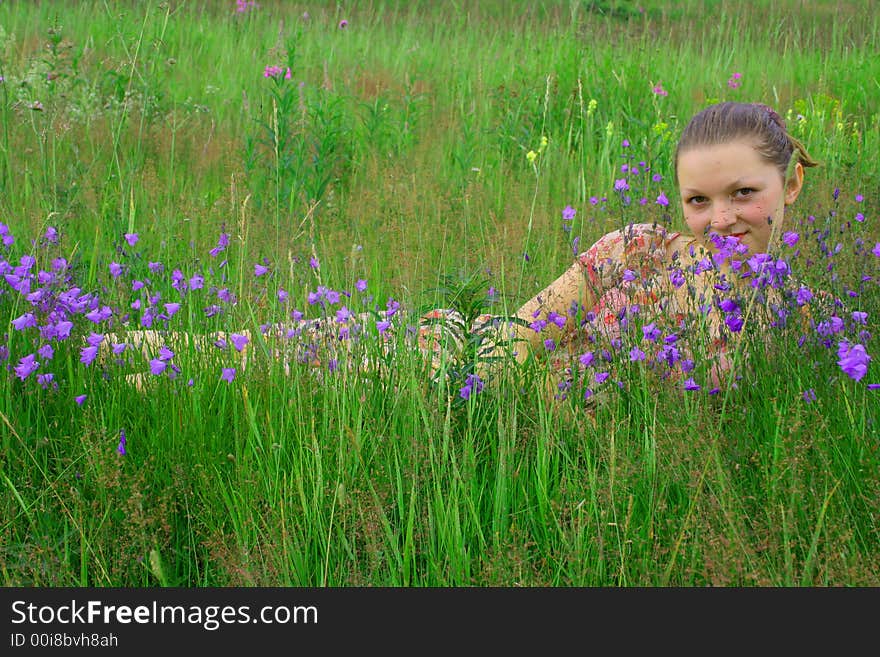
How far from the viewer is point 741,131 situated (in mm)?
2867

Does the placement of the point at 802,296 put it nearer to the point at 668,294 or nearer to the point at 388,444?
the point at 668,294

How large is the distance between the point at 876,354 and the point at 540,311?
0.95 m

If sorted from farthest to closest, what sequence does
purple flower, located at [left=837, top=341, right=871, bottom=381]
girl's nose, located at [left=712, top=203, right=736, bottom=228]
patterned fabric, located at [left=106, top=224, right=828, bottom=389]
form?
1. girl's nose, located at [left=712, top=203, right=736, bottom=228]
2. patterned fabric, located at [left=106, top=224, right=828, bottom=389]
3. purple flower, located at [left=837, top=341, right=871, bottom=381]

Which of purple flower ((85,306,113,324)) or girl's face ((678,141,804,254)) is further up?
girl's face ((678,141,804,254))

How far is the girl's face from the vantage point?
111 inches

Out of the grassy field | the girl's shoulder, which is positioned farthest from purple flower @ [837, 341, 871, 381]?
the girl's shoulder

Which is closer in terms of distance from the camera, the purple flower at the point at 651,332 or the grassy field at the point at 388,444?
the grassy field at the point at 388,444

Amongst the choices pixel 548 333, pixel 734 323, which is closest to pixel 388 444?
pixel 548 333

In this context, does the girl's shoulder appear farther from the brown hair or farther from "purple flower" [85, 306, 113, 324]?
"purple flower" [85, 306, 113, 324]

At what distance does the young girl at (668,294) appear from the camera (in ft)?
7.77

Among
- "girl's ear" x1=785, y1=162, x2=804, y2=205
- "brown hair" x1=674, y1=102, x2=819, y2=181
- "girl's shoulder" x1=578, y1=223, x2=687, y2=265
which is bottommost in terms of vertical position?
"girl's shoulder" x1=578, y1=223, x2=687, y2=265

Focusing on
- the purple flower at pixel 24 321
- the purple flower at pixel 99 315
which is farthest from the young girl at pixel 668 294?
the purple flower at pixel 24 321

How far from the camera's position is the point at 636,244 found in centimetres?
301

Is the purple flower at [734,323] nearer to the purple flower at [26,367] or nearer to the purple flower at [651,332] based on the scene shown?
the purple flower at [651,332]
